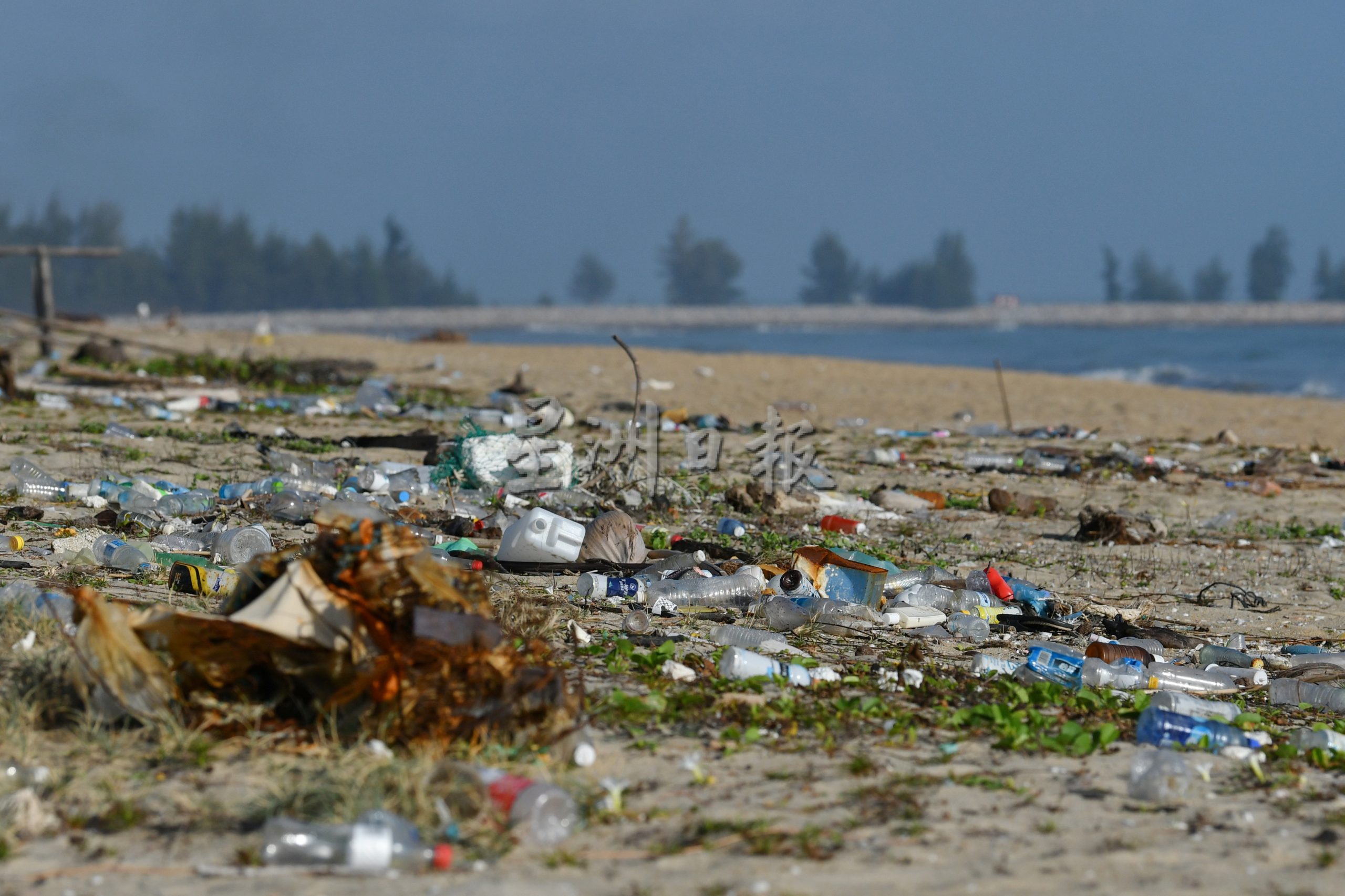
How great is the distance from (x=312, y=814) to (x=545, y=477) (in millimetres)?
4043

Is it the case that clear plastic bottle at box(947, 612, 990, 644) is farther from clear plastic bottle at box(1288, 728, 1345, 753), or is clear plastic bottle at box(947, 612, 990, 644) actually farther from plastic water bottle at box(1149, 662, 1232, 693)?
clear plastic bottle at box(1288, 728, 1345, 753)

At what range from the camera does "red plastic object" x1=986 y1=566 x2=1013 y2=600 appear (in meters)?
4.56

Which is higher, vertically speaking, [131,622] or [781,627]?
[131,622]

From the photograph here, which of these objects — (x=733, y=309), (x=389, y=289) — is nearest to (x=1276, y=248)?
(x=733, y=309)

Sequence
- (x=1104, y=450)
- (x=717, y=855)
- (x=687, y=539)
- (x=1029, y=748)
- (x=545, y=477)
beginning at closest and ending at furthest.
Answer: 1. (x=717, y=855)
2. (x=1029, y=748)
3. (x=687, y=539)
4. (x=545, y=477)
5. (x=1104, y=450)

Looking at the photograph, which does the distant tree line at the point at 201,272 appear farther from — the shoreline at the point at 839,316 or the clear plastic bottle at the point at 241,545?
the clear plastic bottle at the point at 241,545

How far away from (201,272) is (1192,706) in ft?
441

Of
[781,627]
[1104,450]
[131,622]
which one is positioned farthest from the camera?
[1104,450]

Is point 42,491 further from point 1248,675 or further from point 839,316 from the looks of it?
point 839,316

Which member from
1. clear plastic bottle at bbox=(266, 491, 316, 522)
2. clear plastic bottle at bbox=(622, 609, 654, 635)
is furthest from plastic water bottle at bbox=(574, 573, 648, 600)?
clear plastic bottle at bbox=(266, 491, 316, 522)

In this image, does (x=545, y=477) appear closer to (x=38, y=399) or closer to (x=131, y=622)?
(x=131, y=622)

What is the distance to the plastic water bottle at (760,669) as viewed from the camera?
3070 millimetres

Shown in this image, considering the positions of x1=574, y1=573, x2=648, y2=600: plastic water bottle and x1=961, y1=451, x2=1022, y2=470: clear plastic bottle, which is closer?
x1=574, y1=573, x2=648, y2=600: plastic water bottle

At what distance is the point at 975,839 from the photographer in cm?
220
